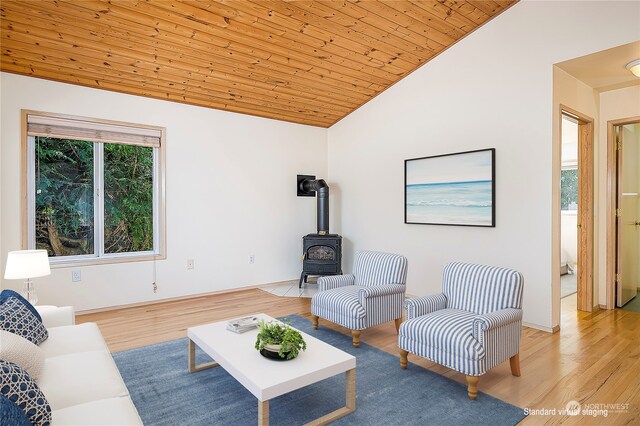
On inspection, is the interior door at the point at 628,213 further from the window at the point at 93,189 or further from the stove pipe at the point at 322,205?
the window at the point at 93,189

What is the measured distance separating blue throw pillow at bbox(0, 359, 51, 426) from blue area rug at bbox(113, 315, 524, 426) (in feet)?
2.79

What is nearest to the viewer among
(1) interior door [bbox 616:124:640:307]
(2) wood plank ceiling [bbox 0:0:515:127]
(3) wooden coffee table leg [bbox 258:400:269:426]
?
(3) wooden coffee table leg [bbox 258:400:269:426]

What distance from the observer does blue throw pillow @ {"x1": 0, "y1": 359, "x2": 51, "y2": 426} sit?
135cm

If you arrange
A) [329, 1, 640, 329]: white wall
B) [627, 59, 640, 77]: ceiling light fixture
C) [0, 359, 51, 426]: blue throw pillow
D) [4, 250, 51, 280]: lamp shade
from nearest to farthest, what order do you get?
[0, 359, 51, 426]: blue throw pillow
[4, 250, 51, 280]: lamp shade
[627, 59, 640, 77]: ceiling light fixture
[329, 1, 640, 329]: white wall

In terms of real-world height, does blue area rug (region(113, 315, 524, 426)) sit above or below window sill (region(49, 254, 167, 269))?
below

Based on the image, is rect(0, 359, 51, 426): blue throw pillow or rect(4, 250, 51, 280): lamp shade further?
rect(4, 250, 51, 280): lamp shade

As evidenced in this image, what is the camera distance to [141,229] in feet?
15.4

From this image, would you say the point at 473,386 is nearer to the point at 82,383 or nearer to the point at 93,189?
the point at 82,383

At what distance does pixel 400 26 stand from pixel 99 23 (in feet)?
9.30

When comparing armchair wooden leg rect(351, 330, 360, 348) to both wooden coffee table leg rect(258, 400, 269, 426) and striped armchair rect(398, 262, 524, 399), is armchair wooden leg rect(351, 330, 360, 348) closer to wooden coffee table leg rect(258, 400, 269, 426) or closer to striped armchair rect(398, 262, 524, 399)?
striped armchair rect(398, 262, 524, 399)

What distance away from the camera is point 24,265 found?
280 cm

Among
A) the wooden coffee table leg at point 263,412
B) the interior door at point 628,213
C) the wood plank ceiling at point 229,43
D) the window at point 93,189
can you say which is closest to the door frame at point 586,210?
the interior door at point 628,213

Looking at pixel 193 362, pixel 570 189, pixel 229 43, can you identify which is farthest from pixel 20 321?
pixel 570 189

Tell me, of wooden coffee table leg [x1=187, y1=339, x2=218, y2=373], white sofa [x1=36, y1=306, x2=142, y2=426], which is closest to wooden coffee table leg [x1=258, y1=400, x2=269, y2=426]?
white sofa [x1=36, y1=306, x2=142, y2=426]
